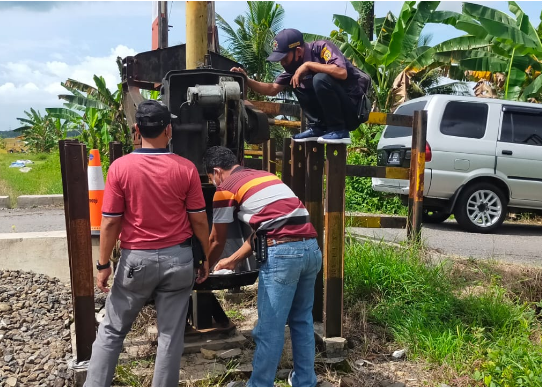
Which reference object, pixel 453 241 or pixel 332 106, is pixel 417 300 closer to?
pixel 332 106

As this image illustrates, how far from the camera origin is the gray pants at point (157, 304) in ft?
10.5

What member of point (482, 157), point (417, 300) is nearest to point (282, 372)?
point (417, 300)

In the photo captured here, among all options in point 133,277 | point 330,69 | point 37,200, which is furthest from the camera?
point 37,200

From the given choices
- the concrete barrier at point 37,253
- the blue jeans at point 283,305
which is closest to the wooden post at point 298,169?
the blue jeans at point 283,305

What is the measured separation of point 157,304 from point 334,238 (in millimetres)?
1596

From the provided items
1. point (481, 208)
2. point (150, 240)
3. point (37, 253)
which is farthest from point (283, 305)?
point (481, 208)

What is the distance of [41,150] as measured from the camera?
3127 centimetres

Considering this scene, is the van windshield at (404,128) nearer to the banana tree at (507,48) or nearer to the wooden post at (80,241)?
the banana tree at (507,48)

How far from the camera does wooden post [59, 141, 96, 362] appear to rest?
362 centimetres

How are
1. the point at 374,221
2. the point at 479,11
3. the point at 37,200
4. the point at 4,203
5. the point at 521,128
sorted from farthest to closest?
the point at 479,11 < the point at 37,200 < the point at 4,203 < the point at 521,128 < the point at 374,221

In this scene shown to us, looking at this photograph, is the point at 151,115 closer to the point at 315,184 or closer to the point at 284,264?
the point at 284,264

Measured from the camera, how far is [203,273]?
354 cm

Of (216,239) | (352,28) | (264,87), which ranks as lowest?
(216,239)

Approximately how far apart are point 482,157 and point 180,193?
6436 millimetres
